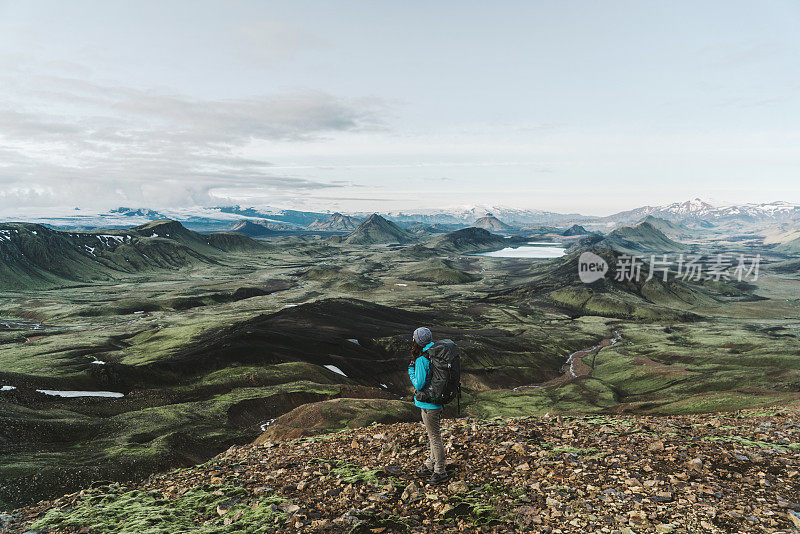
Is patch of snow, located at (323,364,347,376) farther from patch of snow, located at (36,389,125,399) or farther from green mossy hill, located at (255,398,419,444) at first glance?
green mossy hill, located at (255,398,419,444)

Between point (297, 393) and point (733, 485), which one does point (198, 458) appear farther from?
point (733, 485)

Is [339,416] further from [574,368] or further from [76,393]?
[574,368]

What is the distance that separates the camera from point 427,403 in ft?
42.2

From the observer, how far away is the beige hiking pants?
42.3ft

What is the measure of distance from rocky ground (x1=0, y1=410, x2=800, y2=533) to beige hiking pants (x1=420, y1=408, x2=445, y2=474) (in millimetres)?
690

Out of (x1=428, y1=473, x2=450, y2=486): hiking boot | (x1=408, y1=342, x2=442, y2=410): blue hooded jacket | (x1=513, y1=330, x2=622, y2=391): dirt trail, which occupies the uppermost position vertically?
(x1=408, y1=342, x2=442, y2=410): blue hooded jacket

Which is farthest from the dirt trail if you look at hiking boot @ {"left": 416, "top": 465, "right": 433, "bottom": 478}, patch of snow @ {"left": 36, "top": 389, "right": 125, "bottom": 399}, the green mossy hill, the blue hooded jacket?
the blue hooded jacket

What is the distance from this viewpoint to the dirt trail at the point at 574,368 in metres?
118

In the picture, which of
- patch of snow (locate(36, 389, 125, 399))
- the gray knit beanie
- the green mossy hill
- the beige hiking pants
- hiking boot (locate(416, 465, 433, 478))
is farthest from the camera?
patch of snow (locate(36, 389, 125, 399))

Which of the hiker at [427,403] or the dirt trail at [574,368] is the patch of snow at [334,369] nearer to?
the dirt trail at [574,368]

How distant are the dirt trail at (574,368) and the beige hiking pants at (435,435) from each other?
10698 cm

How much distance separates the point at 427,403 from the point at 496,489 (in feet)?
11.1

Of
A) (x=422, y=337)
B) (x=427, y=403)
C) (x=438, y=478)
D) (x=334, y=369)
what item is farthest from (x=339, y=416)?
(x=334, y=369)

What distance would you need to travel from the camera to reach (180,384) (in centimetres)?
7088
